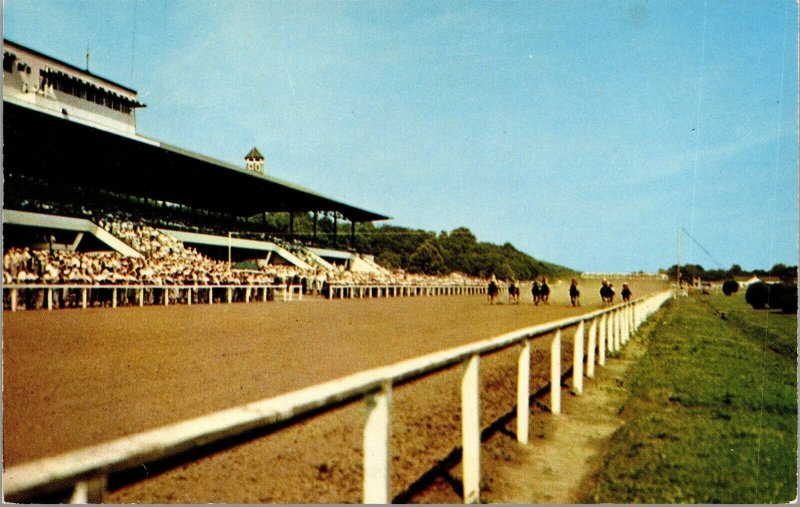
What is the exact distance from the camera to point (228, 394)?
5234 mm

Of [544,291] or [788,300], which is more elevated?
[544,291]

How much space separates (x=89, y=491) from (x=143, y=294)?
17.5 m

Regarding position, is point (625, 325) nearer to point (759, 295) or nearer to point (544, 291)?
point (544, 291)

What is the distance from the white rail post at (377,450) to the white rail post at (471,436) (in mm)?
924

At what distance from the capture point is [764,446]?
3936mm

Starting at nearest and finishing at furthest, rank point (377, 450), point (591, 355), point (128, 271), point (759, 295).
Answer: point (377, 450) → point (591, 355) → point (128, 271) → point (759, 295)

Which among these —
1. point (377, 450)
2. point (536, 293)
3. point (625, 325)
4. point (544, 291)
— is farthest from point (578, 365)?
point (544, 291)

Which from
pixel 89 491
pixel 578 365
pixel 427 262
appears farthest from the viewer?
pixel 427 262

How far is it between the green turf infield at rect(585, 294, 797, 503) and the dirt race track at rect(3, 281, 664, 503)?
102 centimetres

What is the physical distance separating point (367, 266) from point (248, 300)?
27.2m

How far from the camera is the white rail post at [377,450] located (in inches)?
82.4

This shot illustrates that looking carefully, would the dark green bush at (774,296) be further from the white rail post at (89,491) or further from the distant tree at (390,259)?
the distant tree at (390,259)

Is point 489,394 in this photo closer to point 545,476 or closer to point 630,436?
point 630,436

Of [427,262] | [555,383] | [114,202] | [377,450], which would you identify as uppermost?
[114,202]
